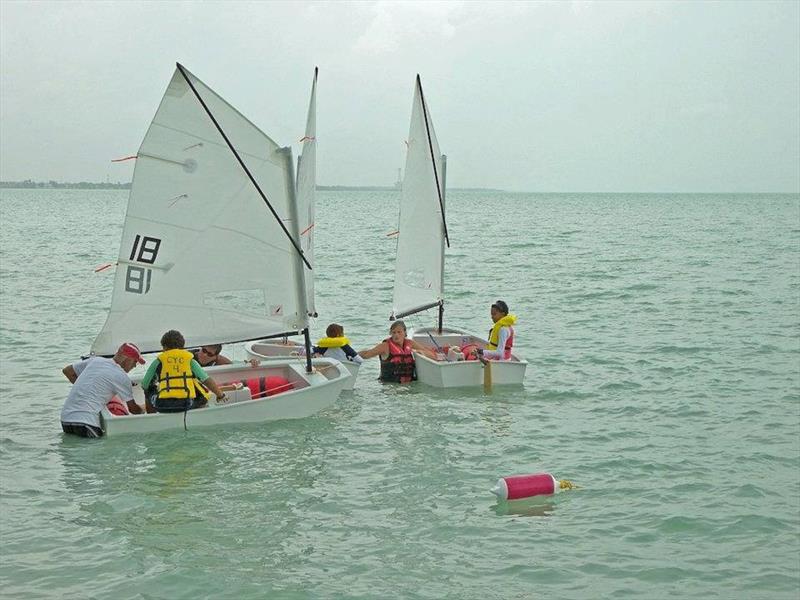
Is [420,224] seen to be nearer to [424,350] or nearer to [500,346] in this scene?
[424,350]

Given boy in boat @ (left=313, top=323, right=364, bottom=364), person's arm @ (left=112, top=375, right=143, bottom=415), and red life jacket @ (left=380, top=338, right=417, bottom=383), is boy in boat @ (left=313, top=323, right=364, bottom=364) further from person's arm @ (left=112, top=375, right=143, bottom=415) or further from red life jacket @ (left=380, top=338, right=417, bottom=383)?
person's arm @ (left=112, top=375, right=143, bottom=415)

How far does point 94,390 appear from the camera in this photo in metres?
14.1

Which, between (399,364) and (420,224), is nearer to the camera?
(399,364)

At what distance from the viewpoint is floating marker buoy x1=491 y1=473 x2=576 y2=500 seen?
11766 mm

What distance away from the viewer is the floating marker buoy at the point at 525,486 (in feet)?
38.6

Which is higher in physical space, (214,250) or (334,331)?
(214,250)

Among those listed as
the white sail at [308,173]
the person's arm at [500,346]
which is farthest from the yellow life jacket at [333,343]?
the white sail at [308,173]

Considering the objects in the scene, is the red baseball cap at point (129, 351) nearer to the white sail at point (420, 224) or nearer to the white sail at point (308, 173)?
the white sail at point (308, 173)

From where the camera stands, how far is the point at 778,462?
13.8 metres

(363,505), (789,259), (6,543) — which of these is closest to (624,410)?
(363,505)

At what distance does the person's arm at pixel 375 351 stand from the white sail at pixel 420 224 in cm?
197

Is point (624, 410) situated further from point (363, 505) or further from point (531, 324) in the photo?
point (531, 324)

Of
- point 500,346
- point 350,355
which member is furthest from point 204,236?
point 500,346

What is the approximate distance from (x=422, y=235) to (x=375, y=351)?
11.9ft
